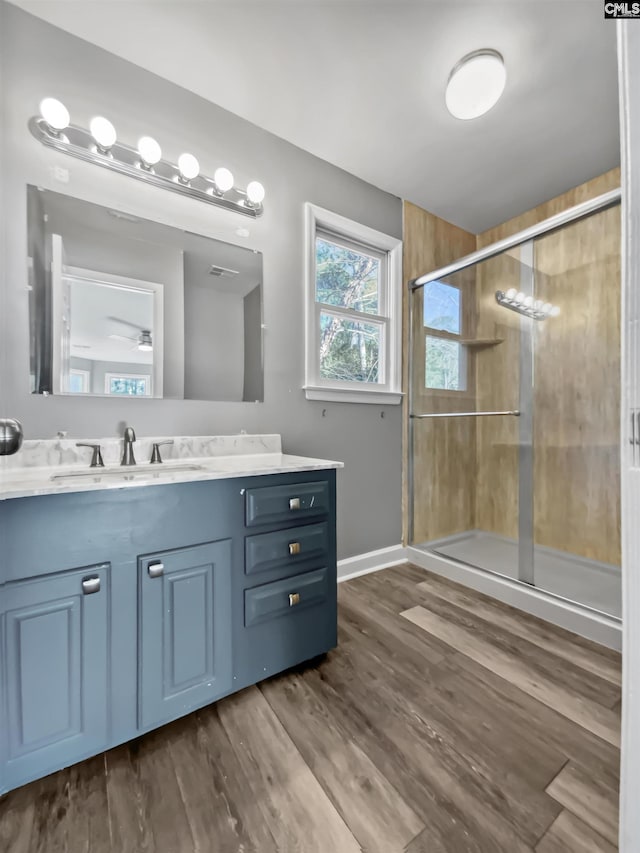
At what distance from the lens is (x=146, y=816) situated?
0.81 m

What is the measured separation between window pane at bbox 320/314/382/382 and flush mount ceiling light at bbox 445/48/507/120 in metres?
1.10

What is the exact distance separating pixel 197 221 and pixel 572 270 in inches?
86.2

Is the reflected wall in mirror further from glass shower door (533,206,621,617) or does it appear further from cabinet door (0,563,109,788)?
glass shower door (533,206,621,617)

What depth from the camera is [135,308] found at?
4.73 ft

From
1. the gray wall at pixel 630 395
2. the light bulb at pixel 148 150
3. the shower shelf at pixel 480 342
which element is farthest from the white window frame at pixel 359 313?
the gray wall at pixel 630 395

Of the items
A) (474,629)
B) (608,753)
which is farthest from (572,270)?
(608,753)

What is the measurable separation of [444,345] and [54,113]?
2280mm

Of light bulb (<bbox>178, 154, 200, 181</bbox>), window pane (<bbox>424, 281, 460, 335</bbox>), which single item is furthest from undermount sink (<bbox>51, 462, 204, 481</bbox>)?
window pane (<bbox>424, 281, 460, 335</bbox>)

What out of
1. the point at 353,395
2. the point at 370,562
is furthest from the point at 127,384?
the point at 370,562

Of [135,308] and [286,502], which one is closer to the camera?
[286,502]

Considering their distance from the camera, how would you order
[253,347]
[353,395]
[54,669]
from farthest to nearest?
[353,395] → [253,347] → [54,669]

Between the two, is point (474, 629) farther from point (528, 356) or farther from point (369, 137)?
point (369, 137)

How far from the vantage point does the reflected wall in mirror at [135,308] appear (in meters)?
1.29

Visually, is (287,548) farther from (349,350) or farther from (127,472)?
(349,350)
